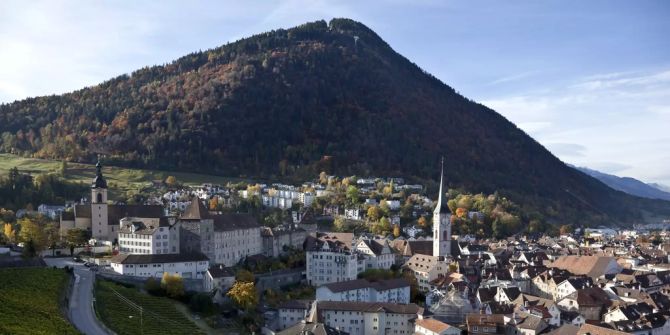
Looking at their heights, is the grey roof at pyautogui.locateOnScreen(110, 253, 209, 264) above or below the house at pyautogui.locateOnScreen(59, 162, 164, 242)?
below

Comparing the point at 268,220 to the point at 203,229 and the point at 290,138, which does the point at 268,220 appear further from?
the point at 290,138

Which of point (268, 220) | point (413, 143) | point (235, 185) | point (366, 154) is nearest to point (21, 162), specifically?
point (235, 185)

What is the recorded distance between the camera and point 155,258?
5734cm

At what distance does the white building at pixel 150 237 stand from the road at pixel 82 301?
15.7 feet

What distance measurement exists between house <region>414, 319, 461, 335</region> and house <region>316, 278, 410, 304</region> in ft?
27.9

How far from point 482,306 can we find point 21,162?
9287cm

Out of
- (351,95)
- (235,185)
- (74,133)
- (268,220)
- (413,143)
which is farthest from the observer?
(351,95)

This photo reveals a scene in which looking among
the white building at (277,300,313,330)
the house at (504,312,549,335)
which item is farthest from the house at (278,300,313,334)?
the house at (504,312,549,335)

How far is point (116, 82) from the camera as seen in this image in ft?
580

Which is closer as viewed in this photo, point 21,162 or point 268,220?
point 268,220

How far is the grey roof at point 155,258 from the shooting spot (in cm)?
5647

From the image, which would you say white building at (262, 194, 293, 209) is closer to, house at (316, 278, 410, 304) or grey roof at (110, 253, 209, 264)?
house at (316, 278, 410, 304)

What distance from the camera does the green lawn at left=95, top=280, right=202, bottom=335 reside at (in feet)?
146

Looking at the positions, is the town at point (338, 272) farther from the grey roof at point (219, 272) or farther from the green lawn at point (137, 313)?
the green lawn at point (137, 313)
